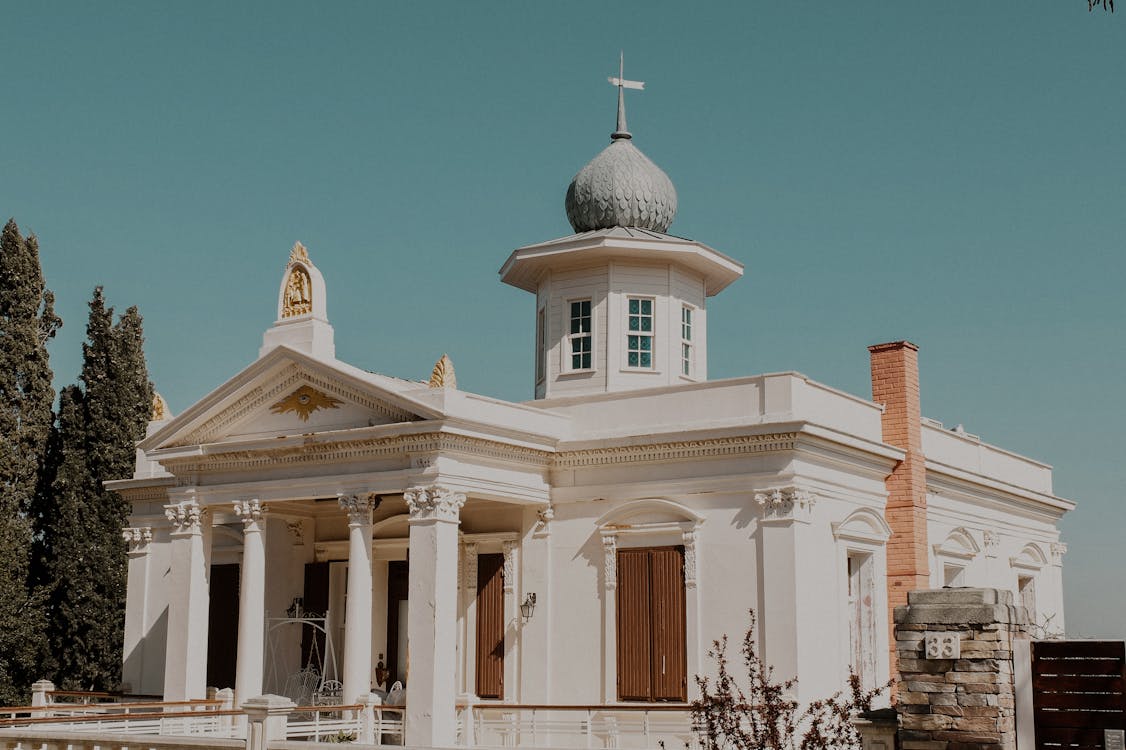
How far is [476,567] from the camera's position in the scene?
23469 millimetres

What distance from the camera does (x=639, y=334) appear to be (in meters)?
26.1

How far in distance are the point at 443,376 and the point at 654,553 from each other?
4340mm

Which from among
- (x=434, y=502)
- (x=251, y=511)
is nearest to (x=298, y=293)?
(x=251, y=511)

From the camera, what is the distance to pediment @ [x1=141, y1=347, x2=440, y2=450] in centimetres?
2186

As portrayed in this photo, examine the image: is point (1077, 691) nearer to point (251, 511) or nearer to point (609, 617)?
point (609, 617)

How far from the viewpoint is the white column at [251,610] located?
2258 centimetres

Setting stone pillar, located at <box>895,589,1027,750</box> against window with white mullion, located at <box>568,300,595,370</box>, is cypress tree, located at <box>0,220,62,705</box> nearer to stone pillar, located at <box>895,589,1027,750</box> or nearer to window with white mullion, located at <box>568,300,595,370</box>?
window with white mullion, located at <box>568,300,595,370</box>

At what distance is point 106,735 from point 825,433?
36.2 ft

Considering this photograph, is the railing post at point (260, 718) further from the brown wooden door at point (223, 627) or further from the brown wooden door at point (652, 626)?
the brown wooden door at point (223, 627)

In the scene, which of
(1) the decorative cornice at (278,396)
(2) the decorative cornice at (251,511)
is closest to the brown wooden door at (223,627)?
(2) the decorative cornice at (251,511)

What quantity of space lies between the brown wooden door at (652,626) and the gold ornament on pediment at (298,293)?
707 cm

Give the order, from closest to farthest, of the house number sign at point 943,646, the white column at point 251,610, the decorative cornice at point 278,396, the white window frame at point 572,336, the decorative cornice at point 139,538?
1. the house number sign at point 943,646
2. the decorative cornice at point 278,396
3. the white column at point 251,610
4. the white window frame at point 572,336
5. the decorative cornice at point 139,538

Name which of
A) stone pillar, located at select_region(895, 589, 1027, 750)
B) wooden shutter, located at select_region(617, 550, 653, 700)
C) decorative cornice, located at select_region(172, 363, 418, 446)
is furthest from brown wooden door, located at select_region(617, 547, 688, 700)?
stone pillar, located at select_region(895, 589, 1027, 750)

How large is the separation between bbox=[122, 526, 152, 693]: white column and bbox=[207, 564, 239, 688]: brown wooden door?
8.85ft
